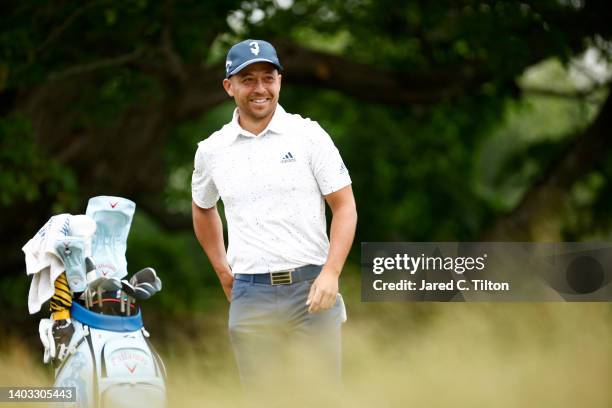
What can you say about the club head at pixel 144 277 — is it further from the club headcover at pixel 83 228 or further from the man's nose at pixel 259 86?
the man's nose at pixel 259 86

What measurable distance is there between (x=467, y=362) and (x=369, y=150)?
525 inches

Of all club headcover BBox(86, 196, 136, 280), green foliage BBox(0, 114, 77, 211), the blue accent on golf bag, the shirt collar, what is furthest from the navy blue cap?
green foliage BBox(0, 114, 77, 211)

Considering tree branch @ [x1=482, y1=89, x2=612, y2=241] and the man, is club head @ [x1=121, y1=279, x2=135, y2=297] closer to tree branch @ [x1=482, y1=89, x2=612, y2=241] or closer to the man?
the man

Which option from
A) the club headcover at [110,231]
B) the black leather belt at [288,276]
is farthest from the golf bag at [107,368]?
the black leather belt at [288,276]

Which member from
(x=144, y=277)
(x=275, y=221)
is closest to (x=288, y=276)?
(x=275, y=221)

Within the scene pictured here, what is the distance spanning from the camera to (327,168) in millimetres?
4902

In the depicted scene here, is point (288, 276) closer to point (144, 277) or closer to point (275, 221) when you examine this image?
point (275, 221)

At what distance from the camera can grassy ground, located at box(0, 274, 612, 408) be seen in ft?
16.5

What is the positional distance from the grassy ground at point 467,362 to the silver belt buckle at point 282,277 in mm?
460

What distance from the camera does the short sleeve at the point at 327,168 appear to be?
4.89 meters

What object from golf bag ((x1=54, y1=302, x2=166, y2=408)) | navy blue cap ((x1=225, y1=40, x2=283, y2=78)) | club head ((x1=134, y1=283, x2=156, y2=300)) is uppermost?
navy blue cap ((x1=225, y1=40, x2=283, y2=78))

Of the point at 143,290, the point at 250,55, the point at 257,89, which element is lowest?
the point at 143,290

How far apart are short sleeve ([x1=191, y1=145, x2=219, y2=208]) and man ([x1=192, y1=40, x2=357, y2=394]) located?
0.13 metres

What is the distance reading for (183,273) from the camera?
760 inches
